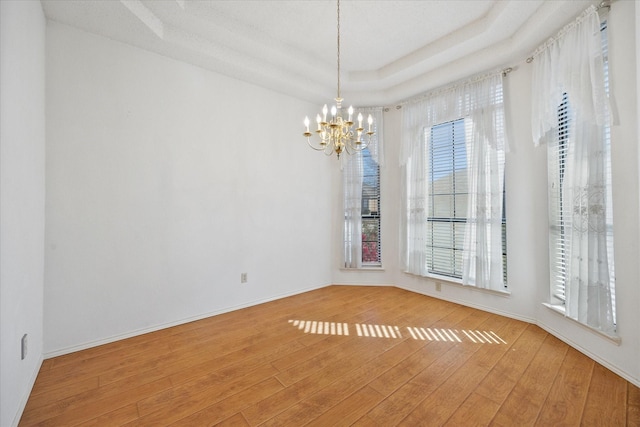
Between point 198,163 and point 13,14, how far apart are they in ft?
5.75

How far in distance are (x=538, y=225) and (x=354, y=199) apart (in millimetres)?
2462

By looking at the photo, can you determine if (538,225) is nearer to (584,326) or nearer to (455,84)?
(584,326)

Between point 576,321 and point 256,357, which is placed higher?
point 576,321

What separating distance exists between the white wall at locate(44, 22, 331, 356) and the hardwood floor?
0.43 meters

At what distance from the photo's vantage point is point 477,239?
11.1 feet

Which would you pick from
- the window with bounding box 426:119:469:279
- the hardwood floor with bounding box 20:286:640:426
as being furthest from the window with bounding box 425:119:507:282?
the hardwood floor with bounding box 20:286:640:426

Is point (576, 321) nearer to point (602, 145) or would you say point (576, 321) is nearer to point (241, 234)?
point (602, 145)

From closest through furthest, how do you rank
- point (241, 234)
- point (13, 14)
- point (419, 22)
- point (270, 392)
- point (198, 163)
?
point (13, 14)
point (270, 392)
point (419, 22)
point (198, 163)
point (241, 234)

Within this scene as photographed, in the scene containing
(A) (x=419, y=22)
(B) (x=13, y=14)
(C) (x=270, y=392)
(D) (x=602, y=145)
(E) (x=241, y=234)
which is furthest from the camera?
(E) (x=241, y=234)

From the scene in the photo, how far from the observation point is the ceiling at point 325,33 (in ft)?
8.08

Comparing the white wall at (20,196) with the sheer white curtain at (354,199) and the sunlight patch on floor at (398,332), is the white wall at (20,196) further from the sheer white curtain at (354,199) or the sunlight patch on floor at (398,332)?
the sheer white curtain at (354,199)

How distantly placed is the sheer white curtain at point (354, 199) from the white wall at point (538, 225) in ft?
0.58

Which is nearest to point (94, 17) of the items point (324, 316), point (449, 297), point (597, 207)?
point (324, 316)

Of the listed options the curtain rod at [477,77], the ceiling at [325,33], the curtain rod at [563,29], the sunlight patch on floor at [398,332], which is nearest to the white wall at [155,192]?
the ceiling at [325,33]
